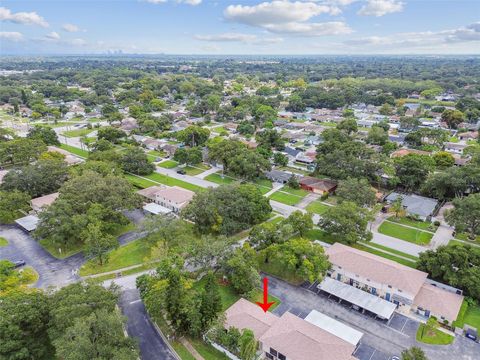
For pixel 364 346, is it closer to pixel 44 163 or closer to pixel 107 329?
pixel 107 329

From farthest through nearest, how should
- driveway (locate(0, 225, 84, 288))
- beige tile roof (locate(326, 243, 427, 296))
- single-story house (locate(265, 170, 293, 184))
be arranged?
single-story house (locate(265, 170, 293, 184)), driveway (locate(0, 225, 84, 288)), beige tile roof (locate(326, 243, 427, 296))

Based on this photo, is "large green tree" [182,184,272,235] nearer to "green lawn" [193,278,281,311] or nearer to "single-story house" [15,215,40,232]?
"green lawn" [193,278,281,311]

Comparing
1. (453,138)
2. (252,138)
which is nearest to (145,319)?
(252,138)

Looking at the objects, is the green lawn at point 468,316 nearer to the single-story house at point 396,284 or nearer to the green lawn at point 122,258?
the single-story house at point 396,284

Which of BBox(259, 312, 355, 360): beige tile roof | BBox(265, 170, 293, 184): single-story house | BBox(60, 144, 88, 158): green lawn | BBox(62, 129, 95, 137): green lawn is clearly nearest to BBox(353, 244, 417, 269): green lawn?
BBox(259, 312, 355, 360): beige tile roof

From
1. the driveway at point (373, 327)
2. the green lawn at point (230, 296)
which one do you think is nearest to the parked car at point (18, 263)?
the green lawn at point (230, 296)

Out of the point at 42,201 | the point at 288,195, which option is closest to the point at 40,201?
the point at 42,201

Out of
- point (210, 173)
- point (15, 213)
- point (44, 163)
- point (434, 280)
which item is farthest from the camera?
point (210, 173)
